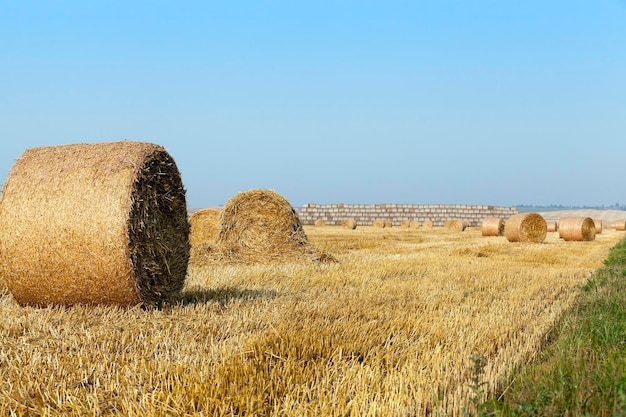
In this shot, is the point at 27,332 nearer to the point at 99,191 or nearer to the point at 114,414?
the point at 99,191

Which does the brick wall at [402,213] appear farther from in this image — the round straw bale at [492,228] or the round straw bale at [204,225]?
the round straw bale at [204,225]

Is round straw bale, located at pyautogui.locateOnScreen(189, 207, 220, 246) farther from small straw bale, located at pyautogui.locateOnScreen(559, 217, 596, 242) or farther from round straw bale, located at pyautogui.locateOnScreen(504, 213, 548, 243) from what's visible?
small straw bale, located at pyautogui.locateOnScreen(559, 217, 596, 242)

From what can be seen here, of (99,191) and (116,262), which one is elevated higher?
(99,191)

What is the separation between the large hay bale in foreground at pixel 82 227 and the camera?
6113mm

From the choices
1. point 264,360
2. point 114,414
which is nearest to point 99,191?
point 264,360

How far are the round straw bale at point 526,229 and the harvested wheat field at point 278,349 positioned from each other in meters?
12.1

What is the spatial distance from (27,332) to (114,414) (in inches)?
90.4

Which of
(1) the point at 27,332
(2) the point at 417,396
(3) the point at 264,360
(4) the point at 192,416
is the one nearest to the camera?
(4) the point at 192,416

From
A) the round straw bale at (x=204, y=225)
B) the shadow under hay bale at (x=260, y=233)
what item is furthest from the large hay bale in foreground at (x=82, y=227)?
the round straw bale at (x=204, y=225)

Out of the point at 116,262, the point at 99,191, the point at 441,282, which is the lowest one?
the point at 441,282

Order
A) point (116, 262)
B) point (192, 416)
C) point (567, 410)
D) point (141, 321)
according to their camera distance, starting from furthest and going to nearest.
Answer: point (116, 262), point (141, 321), point (192, 416), point (567, 410)

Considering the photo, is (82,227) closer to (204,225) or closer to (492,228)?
(204,225)

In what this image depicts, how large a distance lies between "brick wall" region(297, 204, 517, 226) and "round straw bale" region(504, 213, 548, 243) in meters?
22.3

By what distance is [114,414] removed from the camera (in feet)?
10.5
